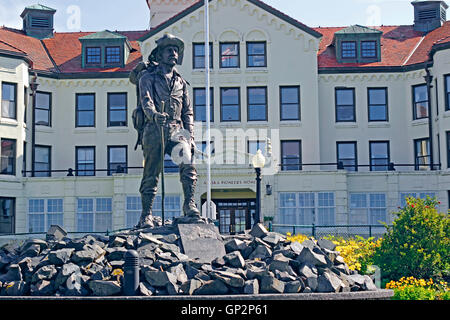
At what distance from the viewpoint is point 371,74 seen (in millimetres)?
40531

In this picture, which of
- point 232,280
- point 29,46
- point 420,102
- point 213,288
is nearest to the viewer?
point 213,288

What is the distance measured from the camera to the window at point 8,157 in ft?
123

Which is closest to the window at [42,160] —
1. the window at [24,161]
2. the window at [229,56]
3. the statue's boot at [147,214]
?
the window at [24,161]

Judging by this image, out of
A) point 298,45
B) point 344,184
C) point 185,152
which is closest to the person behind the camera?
point 185,152

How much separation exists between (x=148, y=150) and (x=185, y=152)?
2.75ft

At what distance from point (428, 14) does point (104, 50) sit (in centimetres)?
1964

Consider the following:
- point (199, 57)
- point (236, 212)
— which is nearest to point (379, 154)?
point (236, 212)

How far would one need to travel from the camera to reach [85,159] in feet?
134

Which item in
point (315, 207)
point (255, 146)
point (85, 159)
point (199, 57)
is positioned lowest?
point (315, 207)

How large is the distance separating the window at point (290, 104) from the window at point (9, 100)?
14.3 m

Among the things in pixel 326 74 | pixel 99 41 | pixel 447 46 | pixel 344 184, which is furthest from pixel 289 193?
pixel 99 41

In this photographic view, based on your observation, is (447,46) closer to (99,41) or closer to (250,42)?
(250,42)

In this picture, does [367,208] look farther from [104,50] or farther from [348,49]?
[104,50]

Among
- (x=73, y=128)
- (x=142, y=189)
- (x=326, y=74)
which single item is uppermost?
(x=326, y=74)
